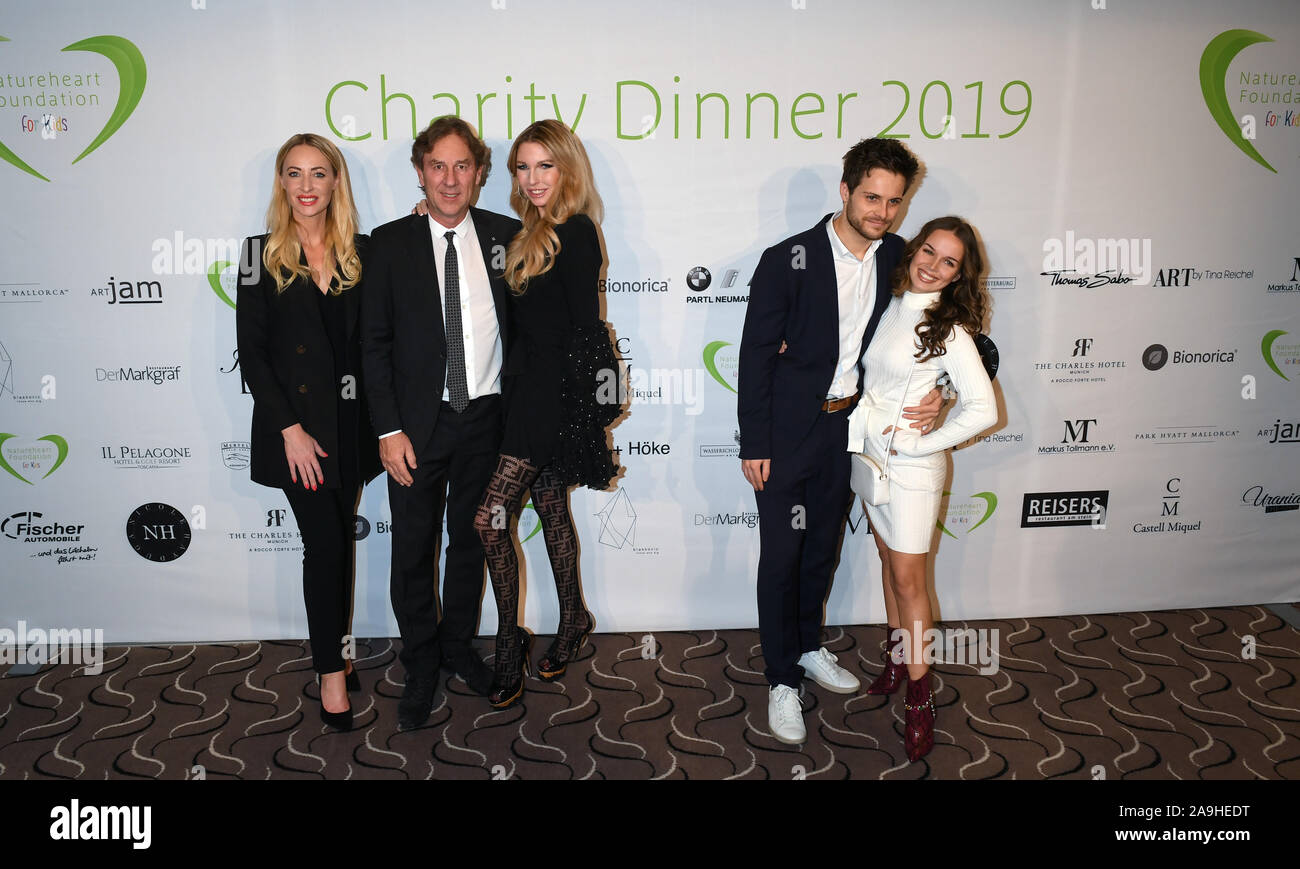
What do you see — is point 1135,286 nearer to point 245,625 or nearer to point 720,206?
point 720,206

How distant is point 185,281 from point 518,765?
7.15ft

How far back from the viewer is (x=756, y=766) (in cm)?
263

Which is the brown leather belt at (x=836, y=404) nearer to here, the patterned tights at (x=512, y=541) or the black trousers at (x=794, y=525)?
the black trousers at (x=794, y=525)

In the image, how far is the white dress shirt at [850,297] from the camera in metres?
2.68

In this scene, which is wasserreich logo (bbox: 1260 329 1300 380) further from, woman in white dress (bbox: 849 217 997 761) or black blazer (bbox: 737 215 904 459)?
black blazer (bbox: 737 215 904 459)

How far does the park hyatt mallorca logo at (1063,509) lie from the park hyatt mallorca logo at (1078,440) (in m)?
0.19

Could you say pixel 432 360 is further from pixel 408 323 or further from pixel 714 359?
pixel 714 359

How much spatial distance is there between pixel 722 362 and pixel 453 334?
1148 mm

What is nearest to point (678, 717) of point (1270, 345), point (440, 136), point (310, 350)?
point (310, 350)

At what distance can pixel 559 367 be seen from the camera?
2738 mm

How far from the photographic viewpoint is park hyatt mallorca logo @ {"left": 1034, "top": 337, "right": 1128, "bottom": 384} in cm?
345

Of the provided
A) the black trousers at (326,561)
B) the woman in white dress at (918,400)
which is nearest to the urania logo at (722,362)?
the woman in white dress at (918,400)
